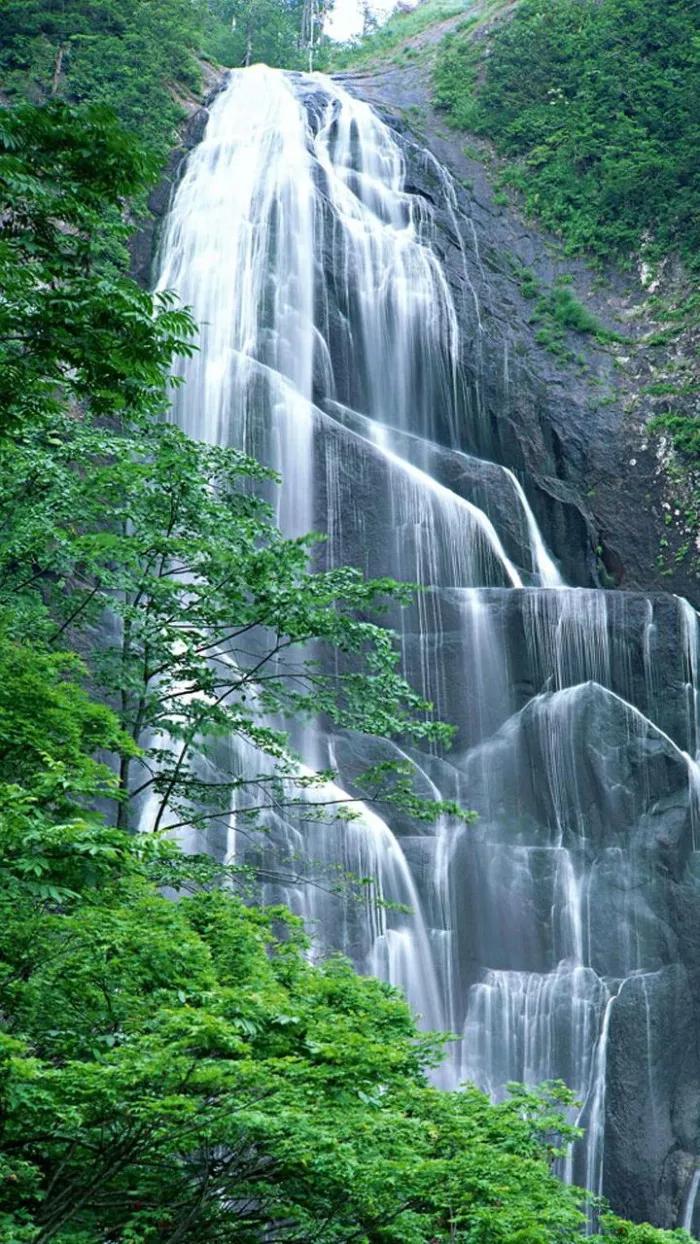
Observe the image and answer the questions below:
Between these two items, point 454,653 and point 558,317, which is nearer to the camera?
point 454,653

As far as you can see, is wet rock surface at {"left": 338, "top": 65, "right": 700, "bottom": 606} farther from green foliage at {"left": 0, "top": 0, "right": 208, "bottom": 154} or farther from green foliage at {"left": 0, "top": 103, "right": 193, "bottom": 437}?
green foliage at {"left": 0, "top": 103, "right": 193, "bottom": 437}

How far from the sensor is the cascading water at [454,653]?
1709 cm

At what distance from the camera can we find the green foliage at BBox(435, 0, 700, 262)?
33.0 metres

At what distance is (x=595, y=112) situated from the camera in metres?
35.8

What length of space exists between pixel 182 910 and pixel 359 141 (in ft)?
91.5

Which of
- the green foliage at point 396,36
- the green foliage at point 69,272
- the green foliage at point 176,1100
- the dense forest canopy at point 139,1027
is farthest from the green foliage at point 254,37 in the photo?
the green foliage at point 176,1100

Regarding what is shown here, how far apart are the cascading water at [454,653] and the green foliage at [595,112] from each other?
6.73 metres

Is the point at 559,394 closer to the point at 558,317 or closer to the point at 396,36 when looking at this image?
the point at 558,317

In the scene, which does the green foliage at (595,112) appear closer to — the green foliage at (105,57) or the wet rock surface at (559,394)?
the wet rock surface at (559,394)

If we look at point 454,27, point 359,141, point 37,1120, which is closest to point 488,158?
point 359,141

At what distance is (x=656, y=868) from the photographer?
1867 cm

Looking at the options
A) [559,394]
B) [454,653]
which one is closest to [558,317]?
[559,394]

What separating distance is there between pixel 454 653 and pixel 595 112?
2193 cm

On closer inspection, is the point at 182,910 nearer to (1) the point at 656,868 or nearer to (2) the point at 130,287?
(2) the point at 130,287
